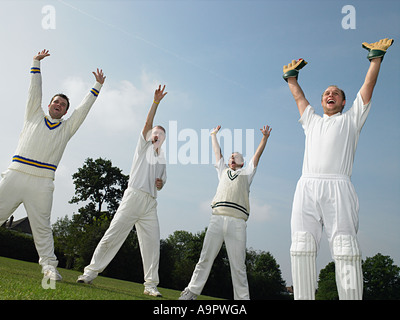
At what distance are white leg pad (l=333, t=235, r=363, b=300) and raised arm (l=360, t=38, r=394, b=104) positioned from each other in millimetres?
1726

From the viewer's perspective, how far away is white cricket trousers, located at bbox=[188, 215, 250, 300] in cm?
621

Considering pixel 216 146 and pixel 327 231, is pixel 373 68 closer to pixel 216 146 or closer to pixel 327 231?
pixel 327 231

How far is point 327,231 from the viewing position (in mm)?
3766

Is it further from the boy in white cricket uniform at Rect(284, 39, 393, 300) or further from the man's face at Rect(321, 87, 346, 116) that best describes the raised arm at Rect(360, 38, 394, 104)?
the man's face at Rect(321, 87, 346, 116)

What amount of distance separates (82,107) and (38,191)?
1.71 m

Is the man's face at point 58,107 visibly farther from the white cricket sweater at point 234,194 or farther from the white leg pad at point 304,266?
the white leg pad at point 304,266

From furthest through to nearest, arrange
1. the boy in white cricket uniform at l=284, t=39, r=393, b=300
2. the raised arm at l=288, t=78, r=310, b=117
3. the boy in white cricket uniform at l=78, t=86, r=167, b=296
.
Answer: the boy in white cricket uniform at l=78, t=86, r=167, b=296
the raised arm at l=288, t=78, r=310, b=117
the boy in white cricket uniform at l=284, t=39, r=393, b=300

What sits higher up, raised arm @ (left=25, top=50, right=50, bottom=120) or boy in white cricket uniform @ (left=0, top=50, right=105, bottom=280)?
raised arm @ (left=25, top=50, right=50, bottom=120)

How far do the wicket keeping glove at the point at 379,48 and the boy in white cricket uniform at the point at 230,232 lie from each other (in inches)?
135

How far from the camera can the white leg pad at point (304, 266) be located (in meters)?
3.63

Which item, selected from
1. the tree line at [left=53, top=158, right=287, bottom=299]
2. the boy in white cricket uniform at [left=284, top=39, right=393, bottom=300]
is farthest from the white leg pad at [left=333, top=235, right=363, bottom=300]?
the tree line at [left=53, top=158, right=287, bottom=299]

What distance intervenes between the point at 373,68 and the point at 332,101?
578mm

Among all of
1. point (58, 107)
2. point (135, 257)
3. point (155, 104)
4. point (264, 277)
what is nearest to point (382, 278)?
point (264, 277)
